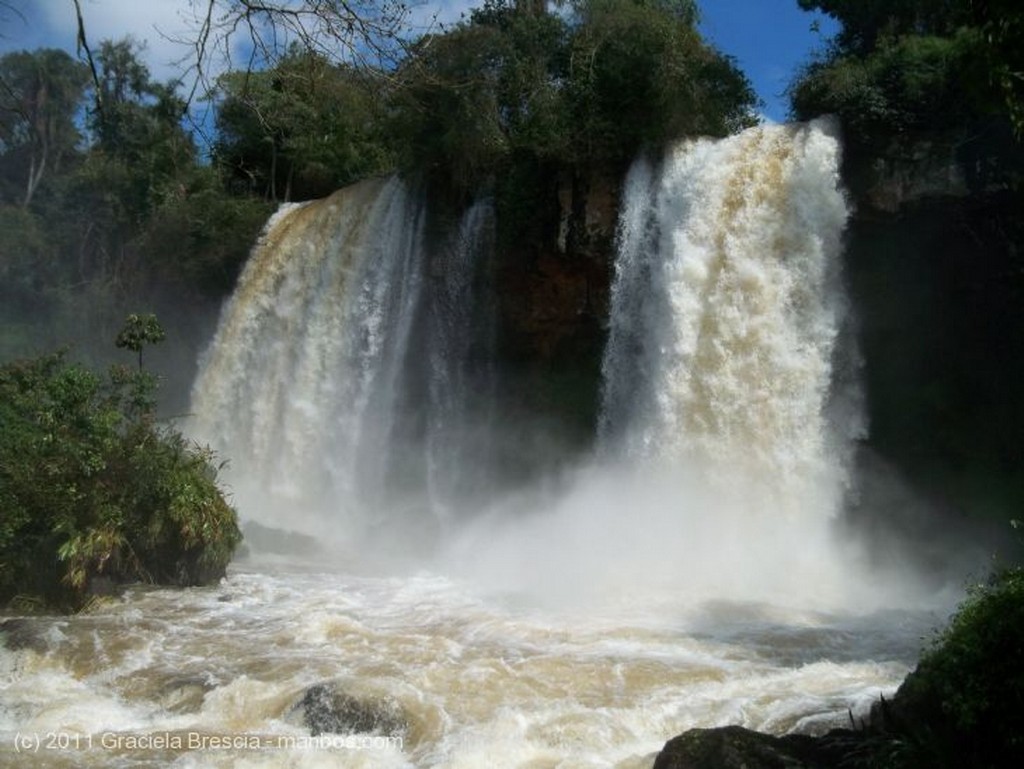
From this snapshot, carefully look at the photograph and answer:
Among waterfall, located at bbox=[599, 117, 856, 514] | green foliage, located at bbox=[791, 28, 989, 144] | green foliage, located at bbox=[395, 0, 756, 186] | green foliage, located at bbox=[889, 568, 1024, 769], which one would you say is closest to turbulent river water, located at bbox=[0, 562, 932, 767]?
green foliage, located at bbox=[889, 568, 1024, 769]

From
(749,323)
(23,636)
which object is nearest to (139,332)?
(23,636)

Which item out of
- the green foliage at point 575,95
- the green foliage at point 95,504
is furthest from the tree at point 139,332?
the green foliage at point 575,95

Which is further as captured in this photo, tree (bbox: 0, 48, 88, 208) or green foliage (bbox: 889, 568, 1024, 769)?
tree (bbox: 0, 48, 88, 208)

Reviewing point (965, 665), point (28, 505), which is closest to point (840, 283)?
point (965, 665)

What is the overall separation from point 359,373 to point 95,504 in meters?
7.47

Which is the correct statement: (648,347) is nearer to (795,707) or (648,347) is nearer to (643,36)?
(643,36)

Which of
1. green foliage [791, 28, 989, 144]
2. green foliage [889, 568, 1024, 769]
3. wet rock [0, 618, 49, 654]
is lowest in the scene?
wet rock [0, 618, 49, 654]

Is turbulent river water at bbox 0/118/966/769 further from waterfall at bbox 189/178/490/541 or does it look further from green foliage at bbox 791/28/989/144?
green foliage at bbox 791/28/989/144

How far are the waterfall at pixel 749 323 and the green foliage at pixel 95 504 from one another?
21.4ft

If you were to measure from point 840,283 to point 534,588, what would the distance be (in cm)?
620

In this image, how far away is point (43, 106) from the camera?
18.3 metres

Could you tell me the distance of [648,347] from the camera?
15.3 meters

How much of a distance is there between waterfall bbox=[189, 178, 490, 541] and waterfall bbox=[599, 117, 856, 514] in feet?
14.2

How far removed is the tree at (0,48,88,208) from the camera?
41.9 feet
